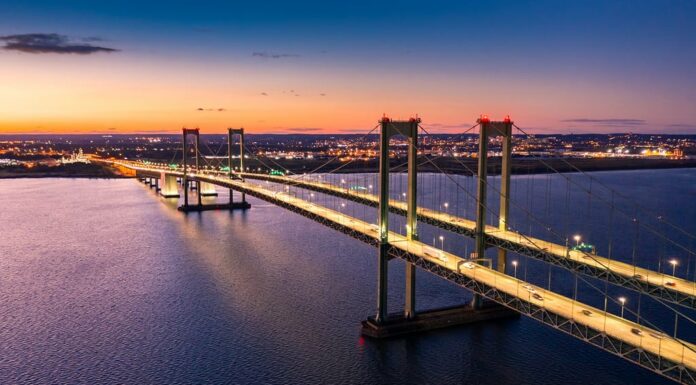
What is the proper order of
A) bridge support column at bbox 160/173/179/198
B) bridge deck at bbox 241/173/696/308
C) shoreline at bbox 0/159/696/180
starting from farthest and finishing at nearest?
shoreline at bbox 0/159/696/180
bridge support column at bbox 160/173/179/198
bridge deck at bbox 241/173/696/308

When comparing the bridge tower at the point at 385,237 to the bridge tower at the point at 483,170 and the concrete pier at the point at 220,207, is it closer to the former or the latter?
the bridge tower at the point at 483,170

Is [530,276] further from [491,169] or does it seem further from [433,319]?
[491,169]

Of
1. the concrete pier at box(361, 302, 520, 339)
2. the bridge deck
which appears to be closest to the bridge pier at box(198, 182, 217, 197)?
the bridge deck

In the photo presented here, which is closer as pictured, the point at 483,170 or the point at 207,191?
the point at 483,170

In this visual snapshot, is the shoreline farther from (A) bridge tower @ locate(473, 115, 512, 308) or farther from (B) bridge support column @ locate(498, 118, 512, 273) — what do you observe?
(A) bridge tower @ locate(473, 115, 512, 308)

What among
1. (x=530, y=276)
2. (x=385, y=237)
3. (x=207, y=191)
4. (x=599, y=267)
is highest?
(x=385, y=237)

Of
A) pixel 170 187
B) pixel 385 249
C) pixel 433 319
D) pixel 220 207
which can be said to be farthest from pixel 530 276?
pixel 170 187

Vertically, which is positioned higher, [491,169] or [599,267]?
[599,267]

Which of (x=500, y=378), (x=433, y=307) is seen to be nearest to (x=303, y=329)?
(x=433, y=307)

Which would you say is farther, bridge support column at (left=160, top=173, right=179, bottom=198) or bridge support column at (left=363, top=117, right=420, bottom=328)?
bridge support column at (left=160, top=173, right=179, bottom=198)

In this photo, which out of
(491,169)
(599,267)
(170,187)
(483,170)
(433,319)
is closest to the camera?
(599,267)
